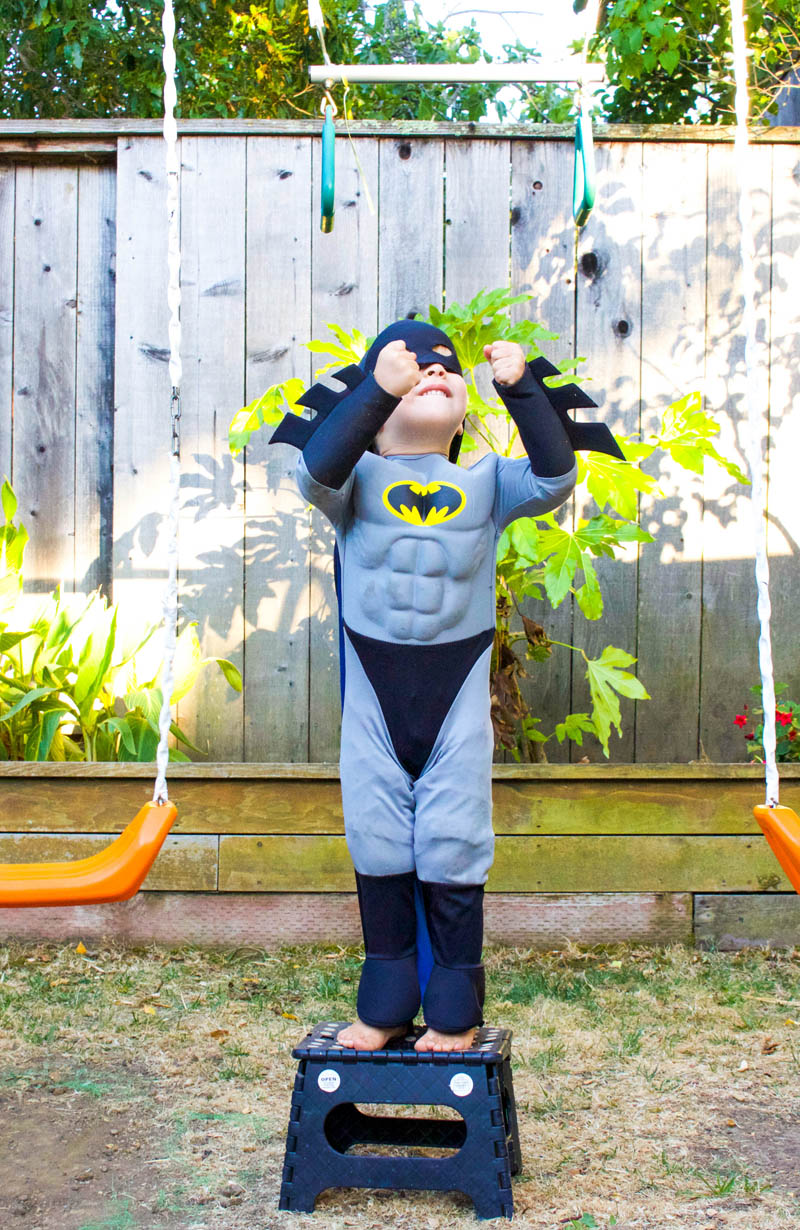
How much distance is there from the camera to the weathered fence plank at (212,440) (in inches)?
133

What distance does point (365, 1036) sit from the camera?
71.1 inches

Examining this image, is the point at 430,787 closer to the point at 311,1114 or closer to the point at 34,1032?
the point at 311,1114

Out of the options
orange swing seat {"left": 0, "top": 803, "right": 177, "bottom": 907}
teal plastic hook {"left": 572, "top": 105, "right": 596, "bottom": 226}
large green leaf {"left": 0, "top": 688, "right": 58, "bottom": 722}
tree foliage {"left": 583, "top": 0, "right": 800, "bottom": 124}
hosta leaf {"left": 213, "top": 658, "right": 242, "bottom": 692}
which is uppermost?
tree foliage {"left": 583, "top": 0, "right": 800, "bottom": 124}

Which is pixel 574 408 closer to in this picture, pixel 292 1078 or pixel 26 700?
pixel 292 1078

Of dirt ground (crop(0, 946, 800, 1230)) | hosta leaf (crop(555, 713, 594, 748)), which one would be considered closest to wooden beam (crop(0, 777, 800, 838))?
hosta leaf (crop(555, 713, 594, 748))

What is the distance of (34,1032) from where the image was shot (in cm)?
244

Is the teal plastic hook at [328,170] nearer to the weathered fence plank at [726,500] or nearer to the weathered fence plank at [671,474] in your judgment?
the weathered fence plank at [671,474]

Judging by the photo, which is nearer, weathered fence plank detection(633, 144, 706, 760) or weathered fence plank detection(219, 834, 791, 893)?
weathered fence plank detection(219, 834, 791, 893)

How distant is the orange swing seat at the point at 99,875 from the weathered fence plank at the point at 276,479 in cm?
176

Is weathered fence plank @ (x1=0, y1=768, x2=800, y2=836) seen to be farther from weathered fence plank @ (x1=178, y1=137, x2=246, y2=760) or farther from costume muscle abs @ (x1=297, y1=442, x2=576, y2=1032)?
costume muscle abs @ (x1=297, y1=442, x2=576, y2=1032)

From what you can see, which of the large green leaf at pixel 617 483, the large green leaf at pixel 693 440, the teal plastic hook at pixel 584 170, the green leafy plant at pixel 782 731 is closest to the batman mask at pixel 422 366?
the teal plastic hook at pixel 584 170

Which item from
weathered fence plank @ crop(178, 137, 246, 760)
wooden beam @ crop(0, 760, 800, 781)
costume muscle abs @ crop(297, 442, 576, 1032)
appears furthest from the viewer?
weathered fence plank @ crop(178, 137, 246, 760)

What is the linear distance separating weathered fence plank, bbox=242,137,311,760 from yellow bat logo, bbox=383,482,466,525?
1.55 meters

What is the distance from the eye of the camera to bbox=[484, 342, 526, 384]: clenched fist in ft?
5.71
